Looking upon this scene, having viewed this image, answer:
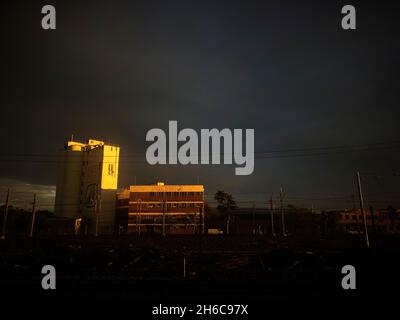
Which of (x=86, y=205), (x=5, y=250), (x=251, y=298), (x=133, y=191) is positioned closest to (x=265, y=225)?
(x=133, y=191)

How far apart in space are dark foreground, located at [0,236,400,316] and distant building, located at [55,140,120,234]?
194 feet

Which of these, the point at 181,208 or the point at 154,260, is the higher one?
the point at 181,208

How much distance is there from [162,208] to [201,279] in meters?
62.6

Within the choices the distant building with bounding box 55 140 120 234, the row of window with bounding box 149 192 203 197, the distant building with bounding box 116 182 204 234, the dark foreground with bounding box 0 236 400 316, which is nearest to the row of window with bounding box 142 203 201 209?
the distant building with bounding box 116 182 204 234

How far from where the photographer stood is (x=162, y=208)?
78062mm

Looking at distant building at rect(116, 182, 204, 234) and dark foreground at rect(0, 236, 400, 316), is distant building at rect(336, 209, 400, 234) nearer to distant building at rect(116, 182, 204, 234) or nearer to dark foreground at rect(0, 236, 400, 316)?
distant building at rect(116, 182, 204, 234)

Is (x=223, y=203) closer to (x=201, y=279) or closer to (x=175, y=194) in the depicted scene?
(x=175, y=194)

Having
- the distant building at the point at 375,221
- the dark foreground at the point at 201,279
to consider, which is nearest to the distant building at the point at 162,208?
the distant building at the point at 375,221

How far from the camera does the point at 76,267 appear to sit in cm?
2078

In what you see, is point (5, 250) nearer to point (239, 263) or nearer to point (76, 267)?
point (76, 267)

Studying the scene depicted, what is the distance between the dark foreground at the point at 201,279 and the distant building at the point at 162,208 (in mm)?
51658

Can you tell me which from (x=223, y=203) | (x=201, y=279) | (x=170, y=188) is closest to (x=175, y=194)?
(x=170, y=188)

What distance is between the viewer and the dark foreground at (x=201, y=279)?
11.5m
